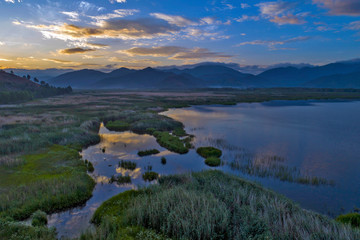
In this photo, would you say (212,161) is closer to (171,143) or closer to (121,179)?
(171,143)

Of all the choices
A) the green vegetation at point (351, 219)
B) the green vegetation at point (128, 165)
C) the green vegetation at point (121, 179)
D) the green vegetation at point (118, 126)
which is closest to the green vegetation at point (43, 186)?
the green vegetation at point (121, 179)

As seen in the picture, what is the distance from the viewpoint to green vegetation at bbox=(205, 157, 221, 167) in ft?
87.7

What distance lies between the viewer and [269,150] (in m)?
32.8

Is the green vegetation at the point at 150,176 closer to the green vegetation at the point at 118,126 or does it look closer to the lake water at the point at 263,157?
the lake water at the point at 263,157

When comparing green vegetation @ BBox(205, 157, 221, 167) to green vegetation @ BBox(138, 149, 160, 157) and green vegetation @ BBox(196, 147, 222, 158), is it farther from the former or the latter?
green vegetation @ BBox(138, 149, 160, 157)

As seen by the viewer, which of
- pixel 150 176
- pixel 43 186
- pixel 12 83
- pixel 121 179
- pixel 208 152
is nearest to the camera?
pixel 43 186

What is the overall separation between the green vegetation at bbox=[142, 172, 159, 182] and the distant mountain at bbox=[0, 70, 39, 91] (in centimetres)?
14487

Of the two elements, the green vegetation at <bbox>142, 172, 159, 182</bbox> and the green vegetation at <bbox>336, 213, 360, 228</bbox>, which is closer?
the green vegetation at <bbox>336, 213, 360, 228</bbox>

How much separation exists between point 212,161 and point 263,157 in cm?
835

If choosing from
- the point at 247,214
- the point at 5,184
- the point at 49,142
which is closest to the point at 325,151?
the point at 247,214

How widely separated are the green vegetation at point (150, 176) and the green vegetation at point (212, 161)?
7978mm

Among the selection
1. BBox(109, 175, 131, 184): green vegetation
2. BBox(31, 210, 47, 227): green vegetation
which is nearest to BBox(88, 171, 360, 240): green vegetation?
BBox(31, 210, 47, 227): green vegetation

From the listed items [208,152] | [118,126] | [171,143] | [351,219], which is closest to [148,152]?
[171,143]

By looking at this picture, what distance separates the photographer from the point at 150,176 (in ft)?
73.9
